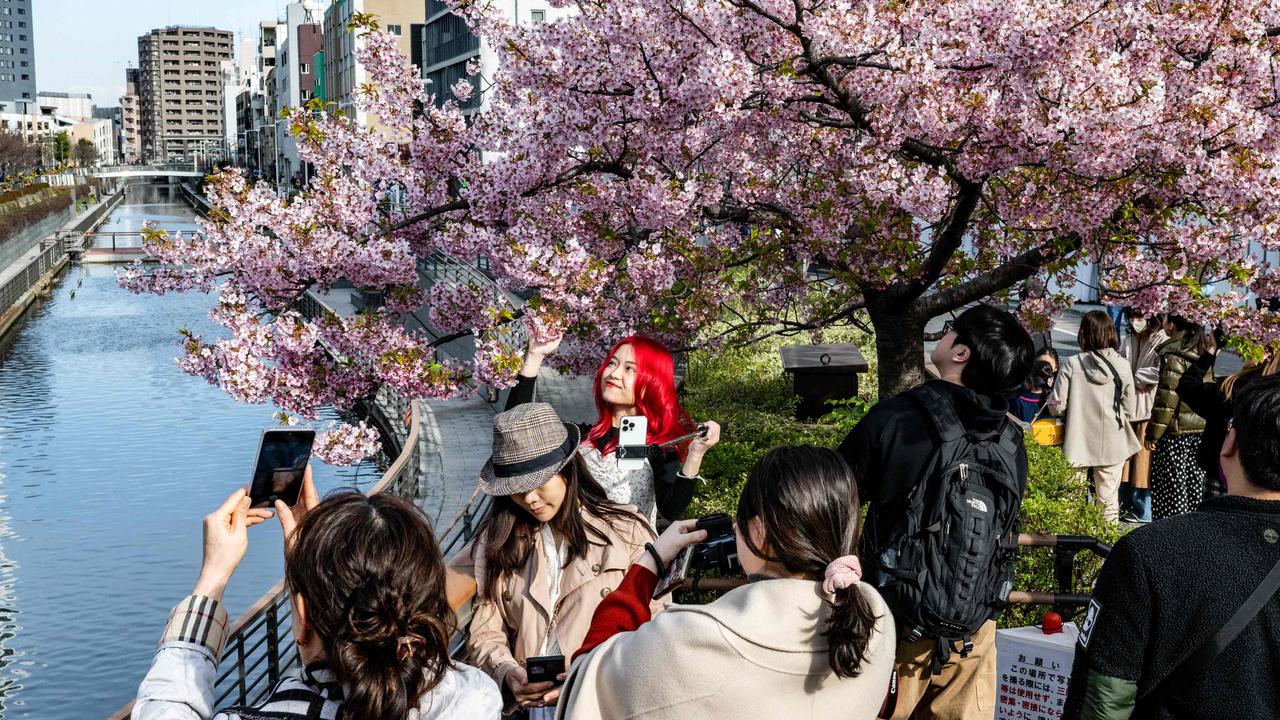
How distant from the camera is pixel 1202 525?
2559 millimetres

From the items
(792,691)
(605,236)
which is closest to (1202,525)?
(792,691)

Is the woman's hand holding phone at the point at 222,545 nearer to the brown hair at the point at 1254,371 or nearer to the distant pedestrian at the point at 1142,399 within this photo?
the brown hair at the point at 1254,371

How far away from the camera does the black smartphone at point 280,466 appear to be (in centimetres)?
275

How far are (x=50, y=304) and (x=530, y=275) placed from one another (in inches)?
1845

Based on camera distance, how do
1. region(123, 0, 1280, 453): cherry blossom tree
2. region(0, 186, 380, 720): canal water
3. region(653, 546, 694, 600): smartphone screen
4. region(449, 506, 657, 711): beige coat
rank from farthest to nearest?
region(0, 186, 380, 720): canal water → region(123, 0, 1280, 453): cherry blossom tree → region(449, 506, 657, 711): beige coat → region(653, 546, 694, 600): smartphone screen

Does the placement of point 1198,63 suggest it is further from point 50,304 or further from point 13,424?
point 50,304

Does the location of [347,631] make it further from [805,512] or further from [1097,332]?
[1097,332]

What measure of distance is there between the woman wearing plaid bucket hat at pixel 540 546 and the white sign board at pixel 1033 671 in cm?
131

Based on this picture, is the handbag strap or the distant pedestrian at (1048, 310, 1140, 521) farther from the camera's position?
the distant pedestrian at (1048, 310, 1140, 521)

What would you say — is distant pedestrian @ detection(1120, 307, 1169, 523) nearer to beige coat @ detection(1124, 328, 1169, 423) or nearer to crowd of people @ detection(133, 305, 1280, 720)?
beige coat @ detection(1124, 328, 1169, 423)

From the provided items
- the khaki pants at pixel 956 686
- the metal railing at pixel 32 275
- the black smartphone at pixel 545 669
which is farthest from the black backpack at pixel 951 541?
the metal railing at pixel 32 275

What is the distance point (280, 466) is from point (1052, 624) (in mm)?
2434

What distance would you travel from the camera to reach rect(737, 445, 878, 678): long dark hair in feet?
8.07

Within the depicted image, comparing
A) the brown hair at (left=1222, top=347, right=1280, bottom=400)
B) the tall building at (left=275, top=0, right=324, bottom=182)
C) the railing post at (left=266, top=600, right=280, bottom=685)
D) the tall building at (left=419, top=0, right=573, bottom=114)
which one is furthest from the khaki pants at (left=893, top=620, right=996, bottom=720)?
the tall building at (left=275, top=0, right=324, bottom=182)
